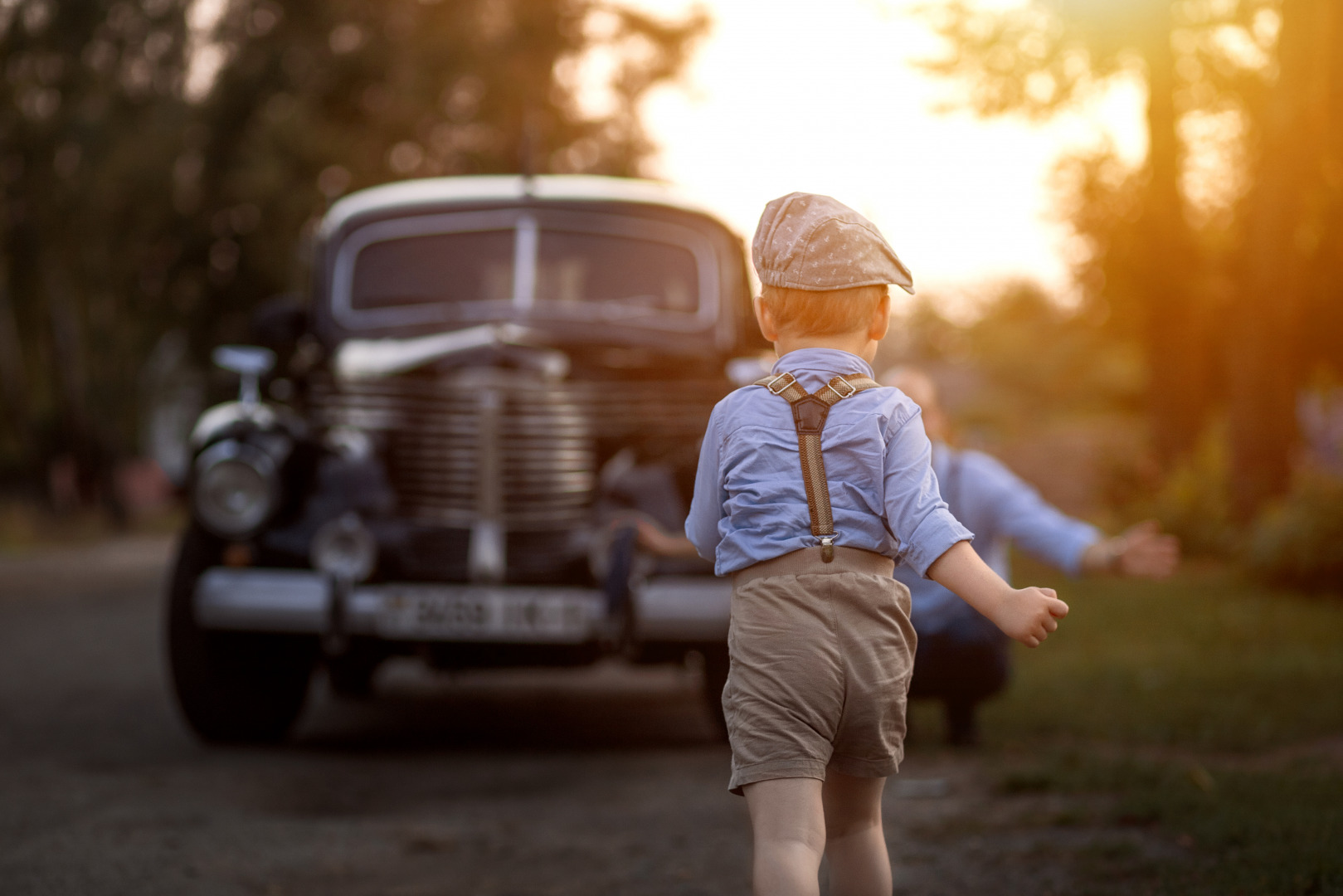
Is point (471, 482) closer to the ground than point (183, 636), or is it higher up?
higher up

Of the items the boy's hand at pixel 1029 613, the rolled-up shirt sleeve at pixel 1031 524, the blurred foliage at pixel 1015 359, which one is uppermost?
the boy's hand at pixel 1029 613

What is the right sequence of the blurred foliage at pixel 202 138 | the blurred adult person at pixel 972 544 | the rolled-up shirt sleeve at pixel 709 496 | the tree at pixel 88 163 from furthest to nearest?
the tree at pixel 88 163 < the blurred foliage at pixel 202 138 < the blurred adult person at pixel 972 544 < the rolled-up shirt sleeve at pixel 709 496

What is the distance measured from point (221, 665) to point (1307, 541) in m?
7.45

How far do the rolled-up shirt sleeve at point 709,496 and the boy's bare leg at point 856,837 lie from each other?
0.47 metres

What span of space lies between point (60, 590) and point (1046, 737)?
1096cm

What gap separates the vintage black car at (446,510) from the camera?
542 centimetres

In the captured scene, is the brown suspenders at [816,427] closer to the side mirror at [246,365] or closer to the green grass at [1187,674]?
the green grass at [1187,674]

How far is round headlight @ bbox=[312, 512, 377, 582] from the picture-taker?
18.2ft

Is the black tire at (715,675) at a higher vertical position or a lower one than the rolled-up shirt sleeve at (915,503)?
lower

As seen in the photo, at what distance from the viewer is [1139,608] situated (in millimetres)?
10352

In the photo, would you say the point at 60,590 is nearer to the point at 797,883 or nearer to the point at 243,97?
the point at 243,97

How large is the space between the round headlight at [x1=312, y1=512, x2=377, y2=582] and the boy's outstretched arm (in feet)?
11.5

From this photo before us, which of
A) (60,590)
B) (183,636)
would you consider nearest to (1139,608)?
(183,636)

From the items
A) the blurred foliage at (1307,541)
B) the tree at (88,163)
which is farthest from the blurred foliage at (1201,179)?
the tree at (88,163)
